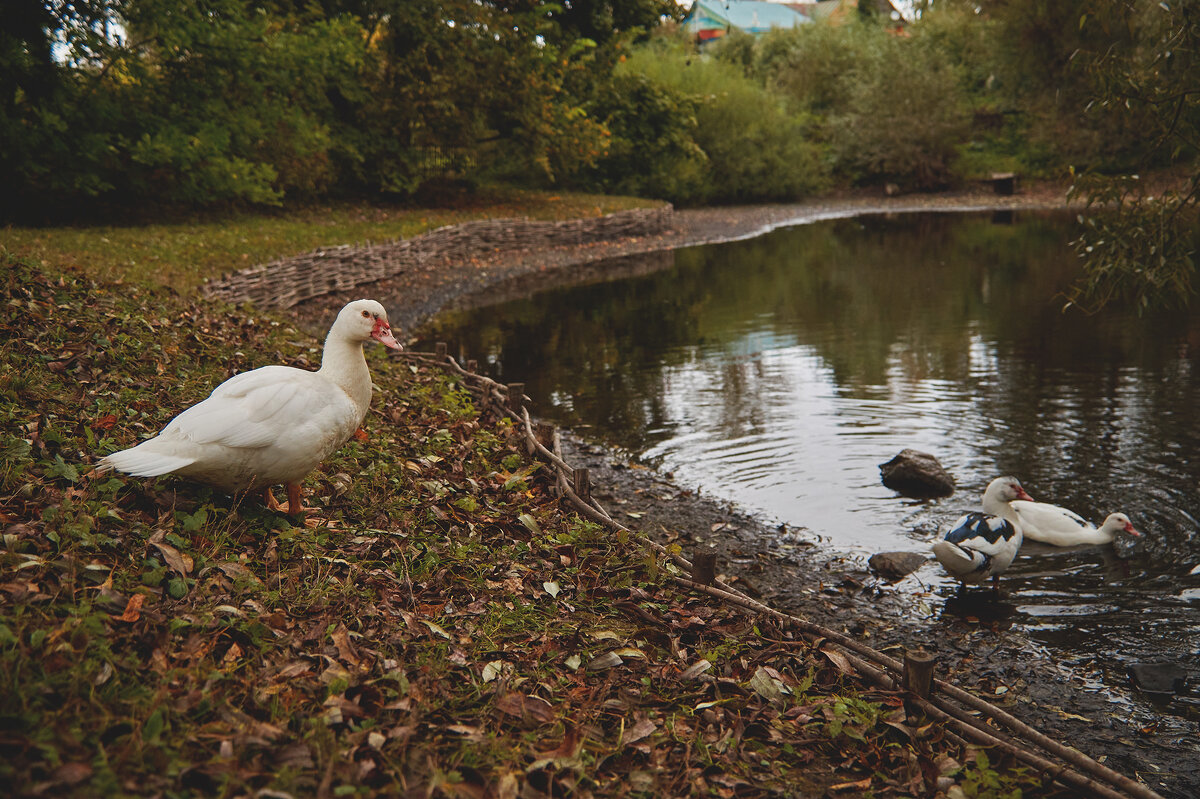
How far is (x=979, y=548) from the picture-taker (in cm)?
653

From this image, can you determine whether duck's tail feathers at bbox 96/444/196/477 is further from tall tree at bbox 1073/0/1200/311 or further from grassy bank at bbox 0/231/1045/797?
tall tree at bbox 1073/0/1200/311

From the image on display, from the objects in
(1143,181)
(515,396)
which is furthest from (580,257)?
(1143,181)

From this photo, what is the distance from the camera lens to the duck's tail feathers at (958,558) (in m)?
6.43

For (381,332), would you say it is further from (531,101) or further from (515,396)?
(531,101)

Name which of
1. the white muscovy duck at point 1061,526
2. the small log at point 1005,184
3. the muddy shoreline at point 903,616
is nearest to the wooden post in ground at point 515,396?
the muddy shoreline at point 903,616

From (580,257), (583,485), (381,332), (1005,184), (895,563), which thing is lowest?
(895,563)

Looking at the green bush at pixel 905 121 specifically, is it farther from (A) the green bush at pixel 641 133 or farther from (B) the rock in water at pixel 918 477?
(B) the rock in water at pixel 918 477

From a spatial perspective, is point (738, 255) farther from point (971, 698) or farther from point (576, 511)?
point (971, 698)

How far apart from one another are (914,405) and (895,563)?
4.93 m

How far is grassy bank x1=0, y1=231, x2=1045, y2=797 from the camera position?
9.94ft

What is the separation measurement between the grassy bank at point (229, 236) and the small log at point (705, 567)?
785 centimetres

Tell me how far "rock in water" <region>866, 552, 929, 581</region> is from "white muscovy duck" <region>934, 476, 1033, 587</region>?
0.26m

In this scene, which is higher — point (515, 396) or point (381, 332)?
point (381, 332)

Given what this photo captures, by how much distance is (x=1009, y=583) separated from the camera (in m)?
6.93
